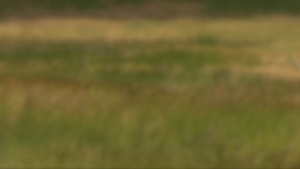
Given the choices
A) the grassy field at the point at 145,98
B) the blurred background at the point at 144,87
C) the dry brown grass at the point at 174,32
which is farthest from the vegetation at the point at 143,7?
the grassy field at the point at 145,98

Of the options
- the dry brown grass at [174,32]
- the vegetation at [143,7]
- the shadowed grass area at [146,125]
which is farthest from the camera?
the vegetation at [143,7]

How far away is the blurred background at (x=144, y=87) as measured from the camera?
166 inches

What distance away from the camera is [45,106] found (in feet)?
15.1

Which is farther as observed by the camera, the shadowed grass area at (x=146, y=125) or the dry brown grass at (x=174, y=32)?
the dry brown grass at (x=174, y=32)

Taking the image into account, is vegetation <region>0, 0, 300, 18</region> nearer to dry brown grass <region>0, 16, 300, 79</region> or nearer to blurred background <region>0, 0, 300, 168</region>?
blurred background <region>0, 0, 300, 168</region>

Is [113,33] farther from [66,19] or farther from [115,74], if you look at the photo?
[115,74]

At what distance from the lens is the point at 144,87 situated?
491cm

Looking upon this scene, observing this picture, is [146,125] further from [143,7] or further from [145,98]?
[143,7]

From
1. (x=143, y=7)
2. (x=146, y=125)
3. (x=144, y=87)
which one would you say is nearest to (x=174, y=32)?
(x=143, y=7)

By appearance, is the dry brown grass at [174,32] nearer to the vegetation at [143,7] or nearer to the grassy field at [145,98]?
the grassy field at [145,98]

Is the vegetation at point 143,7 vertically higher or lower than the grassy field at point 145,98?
lower

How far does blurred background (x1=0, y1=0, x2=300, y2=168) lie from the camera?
4.22m

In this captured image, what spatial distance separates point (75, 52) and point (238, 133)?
179cm

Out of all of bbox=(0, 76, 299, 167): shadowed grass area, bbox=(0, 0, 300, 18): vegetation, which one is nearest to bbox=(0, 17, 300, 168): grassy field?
bbox=(0, 76, 299, 167): shadowed grass area
